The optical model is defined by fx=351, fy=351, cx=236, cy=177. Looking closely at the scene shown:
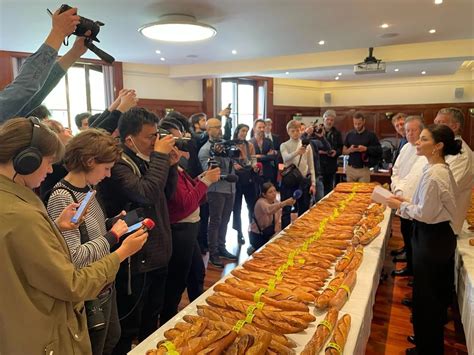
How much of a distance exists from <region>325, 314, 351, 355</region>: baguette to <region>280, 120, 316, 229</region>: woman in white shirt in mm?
2553

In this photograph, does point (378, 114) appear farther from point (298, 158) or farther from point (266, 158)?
point (298, 158)

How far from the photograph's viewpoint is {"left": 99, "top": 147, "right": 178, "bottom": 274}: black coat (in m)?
1.49

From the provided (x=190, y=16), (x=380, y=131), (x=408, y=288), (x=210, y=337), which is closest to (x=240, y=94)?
(x=380, y=131)

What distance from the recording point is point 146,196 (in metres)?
1.49

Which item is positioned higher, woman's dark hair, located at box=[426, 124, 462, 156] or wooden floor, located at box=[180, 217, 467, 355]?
woman's dark hair, located at box=[426, 124, 462, 156]

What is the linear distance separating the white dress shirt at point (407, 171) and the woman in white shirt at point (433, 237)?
55 centimetres

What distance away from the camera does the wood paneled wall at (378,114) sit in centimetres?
935

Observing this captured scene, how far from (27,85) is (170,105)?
6.38m

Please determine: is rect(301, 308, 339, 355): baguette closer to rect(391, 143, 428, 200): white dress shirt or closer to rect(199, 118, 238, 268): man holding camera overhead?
rect(391, 143, 428, 200): white dress shirt

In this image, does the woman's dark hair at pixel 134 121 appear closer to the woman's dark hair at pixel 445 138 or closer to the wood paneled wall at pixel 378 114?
the woman's dark hair at pixel 445 138

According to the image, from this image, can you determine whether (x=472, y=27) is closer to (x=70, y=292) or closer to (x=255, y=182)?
(x=255, y=182)

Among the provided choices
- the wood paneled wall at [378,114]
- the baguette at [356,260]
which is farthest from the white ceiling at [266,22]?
the wood paneled wall at [378,114]

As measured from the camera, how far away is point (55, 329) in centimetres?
92

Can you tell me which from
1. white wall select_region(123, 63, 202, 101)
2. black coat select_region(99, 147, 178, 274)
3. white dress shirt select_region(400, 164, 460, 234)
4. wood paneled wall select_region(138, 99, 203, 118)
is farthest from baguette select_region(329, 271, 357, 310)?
white wall select_region(123, 63, 202, 101)
